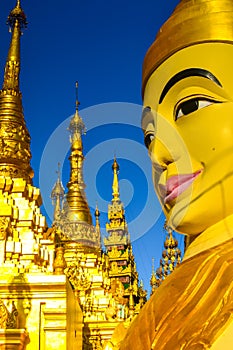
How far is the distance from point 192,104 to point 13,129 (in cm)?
1026

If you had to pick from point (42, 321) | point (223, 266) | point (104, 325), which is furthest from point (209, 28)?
point (104, 325)

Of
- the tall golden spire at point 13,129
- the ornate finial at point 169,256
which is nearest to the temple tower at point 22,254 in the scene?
the tall golden spire at point 13,129

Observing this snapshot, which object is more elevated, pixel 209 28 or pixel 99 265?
pixel 99 265

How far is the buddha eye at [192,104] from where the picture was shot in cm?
320

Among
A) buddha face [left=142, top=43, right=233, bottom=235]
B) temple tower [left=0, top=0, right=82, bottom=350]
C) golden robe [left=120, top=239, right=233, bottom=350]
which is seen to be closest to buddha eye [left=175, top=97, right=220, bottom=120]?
buddha face [left=142, top=43, right=233, bottom=235]

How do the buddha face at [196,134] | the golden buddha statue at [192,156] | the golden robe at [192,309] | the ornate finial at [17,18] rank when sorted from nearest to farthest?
the golden robe at [192,309] → the golden buddha statue at [192,156] → the buddha face at [196,134] → the ornate finial at [17,18]

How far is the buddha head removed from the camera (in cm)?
315

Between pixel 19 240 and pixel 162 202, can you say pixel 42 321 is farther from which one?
pixel 162 202

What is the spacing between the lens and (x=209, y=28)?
3340 millimetres

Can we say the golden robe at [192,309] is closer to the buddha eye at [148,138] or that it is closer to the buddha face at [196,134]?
the buddha face at [196,134]

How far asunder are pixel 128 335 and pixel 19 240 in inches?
302

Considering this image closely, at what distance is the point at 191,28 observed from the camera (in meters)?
3.40

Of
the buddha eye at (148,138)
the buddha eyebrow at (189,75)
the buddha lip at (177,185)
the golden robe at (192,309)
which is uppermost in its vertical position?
the buddha eyebrow at (189,75)

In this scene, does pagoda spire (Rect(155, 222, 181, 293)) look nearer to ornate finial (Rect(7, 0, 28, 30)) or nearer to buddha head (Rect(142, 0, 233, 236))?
ornate finial (Rect(7, 0, 28, 30))
